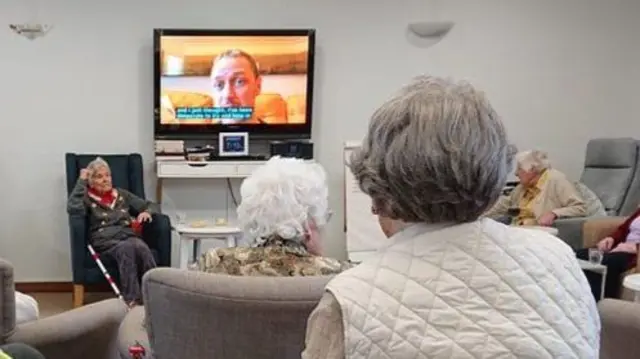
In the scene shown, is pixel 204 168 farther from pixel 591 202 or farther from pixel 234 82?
pixel 591 202

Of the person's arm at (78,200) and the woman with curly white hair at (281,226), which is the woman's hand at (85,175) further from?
the woman with curly white hair at (281,226)

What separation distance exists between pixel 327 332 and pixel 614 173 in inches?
198

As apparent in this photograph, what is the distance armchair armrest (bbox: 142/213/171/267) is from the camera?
4984mm

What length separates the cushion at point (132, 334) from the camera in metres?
2.40

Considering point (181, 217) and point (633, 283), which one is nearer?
point (633, 283)

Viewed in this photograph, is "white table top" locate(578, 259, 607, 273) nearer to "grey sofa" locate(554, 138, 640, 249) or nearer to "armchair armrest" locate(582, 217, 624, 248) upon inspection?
"armchair armrest" locate(582, 217, 624, 248)

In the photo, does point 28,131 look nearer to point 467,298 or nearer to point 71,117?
point 71,117

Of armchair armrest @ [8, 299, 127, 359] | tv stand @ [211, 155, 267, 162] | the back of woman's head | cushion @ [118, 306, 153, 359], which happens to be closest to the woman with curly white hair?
cushion @ [118, 306, 153, 359]

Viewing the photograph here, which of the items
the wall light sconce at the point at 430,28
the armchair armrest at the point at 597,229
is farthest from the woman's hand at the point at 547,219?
the wall light sconce at the point at 430,28

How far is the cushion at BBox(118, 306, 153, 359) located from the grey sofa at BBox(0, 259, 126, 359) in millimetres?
133

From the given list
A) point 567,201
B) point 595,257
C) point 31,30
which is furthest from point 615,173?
point 31,30

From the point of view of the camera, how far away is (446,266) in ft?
3.43

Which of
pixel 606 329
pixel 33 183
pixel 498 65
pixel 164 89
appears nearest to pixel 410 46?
pixel 498 65

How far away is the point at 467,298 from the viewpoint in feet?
3.37
